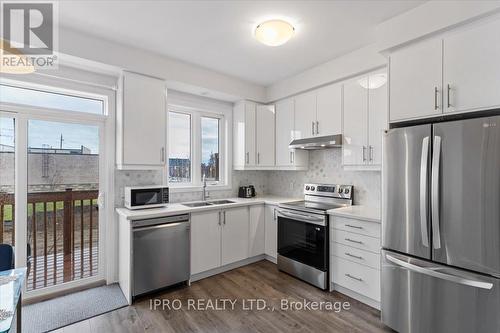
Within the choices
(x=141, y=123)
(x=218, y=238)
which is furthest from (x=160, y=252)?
(x=141, y=123)

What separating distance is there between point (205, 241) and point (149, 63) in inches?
87.9

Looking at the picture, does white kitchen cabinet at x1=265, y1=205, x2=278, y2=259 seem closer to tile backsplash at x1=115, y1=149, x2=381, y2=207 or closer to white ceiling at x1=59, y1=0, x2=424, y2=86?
tile backsplash at x1=115, y1=149, x2=381, y2=207

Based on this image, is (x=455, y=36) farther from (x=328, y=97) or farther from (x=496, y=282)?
(x=496, y=282)

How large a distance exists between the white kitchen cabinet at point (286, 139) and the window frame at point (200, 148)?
0.82 m

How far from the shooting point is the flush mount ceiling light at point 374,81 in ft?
8.63

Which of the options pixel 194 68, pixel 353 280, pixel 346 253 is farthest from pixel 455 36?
pixel 194 68

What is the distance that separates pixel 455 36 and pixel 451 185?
3.69ft

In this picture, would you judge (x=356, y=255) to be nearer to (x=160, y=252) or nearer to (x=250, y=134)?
(x=160, y=252)

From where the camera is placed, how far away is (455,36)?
187cm

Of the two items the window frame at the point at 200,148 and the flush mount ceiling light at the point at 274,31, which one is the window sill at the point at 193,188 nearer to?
the window frame at the point at 200,148

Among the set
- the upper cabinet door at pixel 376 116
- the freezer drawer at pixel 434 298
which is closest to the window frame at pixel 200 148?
the upper cabinet door at pixel 376 116

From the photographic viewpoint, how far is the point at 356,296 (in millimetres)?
2617

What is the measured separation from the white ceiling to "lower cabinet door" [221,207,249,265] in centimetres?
199

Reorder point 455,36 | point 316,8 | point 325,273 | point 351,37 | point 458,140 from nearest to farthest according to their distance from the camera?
point 458,140
point 455,36
point 316,8
point 351,37
point 325,273
